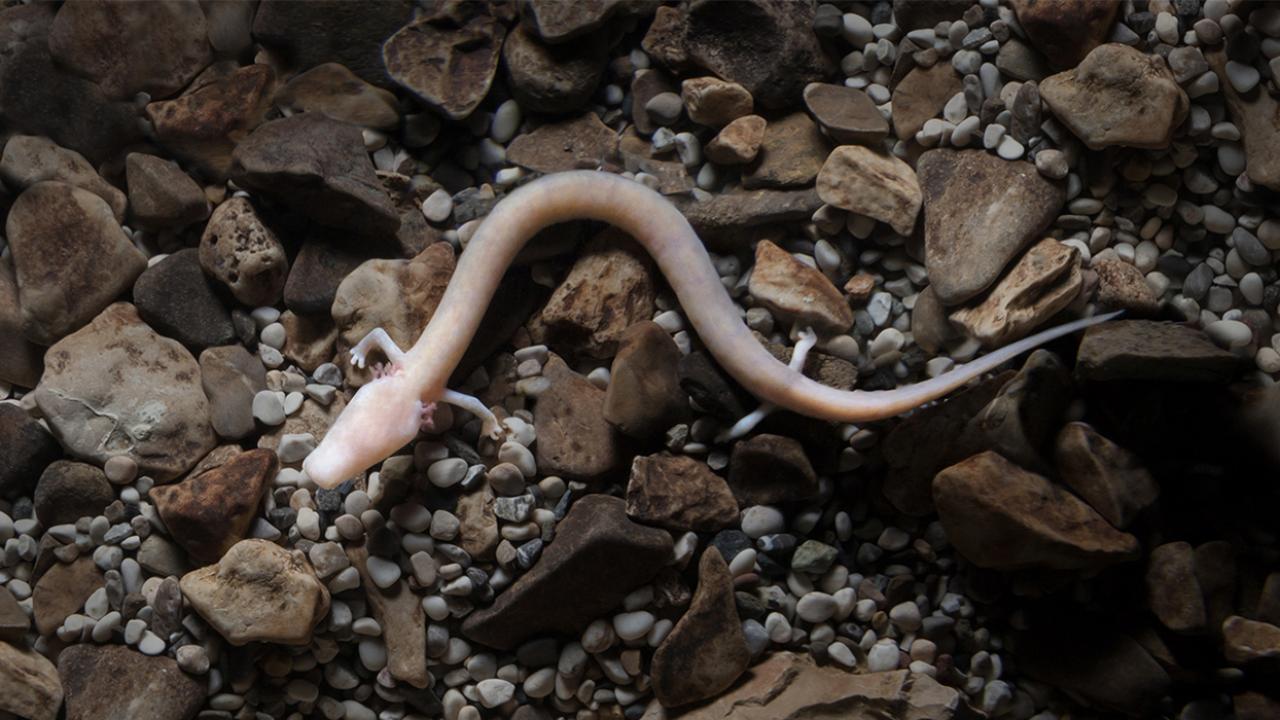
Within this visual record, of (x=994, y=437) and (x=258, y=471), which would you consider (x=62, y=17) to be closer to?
(x=258, y=471)

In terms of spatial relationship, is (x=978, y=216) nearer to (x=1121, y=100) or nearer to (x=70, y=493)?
(x=1121, y=100)

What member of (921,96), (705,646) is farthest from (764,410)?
(921,96)

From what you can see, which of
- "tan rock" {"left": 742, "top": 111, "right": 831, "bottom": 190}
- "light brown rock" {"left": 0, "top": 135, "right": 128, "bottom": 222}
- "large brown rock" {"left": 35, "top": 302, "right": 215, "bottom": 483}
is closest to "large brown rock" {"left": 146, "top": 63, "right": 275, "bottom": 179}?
→ "light brown rock" {"left": 0, "top": 135, "right": 128, "bottom": 222}

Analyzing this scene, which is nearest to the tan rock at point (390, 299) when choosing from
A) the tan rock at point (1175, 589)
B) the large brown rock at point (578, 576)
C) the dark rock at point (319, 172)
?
the dark rock at point (319, 172)

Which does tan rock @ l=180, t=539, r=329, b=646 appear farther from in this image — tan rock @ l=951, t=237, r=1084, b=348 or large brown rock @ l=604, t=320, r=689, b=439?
tan rock @ l=951, t=237, r=1084, b=348

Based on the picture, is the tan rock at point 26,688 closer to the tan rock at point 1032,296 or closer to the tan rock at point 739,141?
the tan rock at point 739,141
